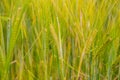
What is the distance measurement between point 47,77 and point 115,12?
0.36 metres

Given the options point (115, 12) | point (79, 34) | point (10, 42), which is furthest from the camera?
point (115, 12)

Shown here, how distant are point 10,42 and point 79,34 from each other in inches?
8.0

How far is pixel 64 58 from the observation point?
0.76m

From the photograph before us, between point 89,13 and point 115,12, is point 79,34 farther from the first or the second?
point 115,12

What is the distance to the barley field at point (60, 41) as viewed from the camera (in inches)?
28.4

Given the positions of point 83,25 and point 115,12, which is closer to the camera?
point 83,25

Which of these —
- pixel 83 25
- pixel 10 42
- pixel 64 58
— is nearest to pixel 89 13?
pixel 83 25

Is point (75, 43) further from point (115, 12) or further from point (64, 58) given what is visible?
point (115, 12)

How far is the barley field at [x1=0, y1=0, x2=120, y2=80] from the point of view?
0.72 m

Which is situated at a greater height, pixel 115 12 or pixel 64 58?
pixel 115 12

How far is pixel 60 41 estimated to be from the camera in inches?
28.6

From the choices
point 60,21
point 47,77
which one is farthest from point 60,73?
point 60,21

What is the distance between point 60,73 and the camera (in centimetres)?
73

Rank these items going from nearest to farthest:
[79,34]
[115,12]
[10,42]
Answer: [10,42] < [79,34] < [115,12]
